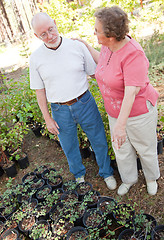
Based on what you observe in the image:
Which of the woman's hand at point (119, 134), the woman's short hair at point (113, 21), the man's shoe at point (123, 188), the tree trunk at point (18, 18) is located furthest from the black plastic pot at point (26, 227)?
the tree trunk at point (18, 18)

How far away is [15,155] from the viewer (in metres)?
3.46

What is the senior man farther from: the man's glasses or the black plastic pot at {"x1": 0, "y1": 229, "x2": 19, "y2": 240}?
the black plastic pot at {"x1": 0, "y1": 229, "x2": 19, "y2": 240}

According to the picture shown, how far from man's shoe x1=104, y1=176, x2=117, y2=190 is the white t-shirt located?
3.94ft

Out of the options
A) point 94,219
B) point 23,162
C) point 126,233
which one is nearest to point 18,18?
point 23,162

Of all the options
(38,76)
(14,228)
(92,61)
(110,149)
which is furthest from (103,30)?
(14,228)

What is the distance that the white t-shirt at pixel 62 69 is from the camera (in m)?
1.95

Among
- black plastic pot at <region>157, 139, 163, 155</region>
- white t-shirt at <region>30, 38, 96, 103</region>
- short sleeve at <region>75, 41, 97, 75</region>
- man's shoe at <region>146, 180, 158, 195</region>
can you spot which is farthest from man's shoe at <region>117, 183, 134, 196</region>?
short sleeve at <region>75, 41, 97, 75</region>

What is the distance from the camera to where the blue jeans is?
214 cm

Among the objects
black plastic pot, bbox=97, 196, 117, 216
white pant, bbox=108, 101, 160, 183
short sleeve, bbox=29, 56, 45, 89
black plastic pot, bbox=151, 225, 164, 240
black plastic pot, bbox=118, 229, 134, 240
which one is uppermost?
short sleeve, bbox=29, 56, 45, 89

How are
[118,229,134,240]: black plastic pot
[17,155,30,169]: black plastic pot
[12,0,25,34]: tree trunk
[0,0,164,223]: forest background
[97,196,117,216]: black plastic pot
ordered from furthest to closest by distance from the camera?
[12,0,25,34]: tree trunk, [17,155,30,169]: black plastic pot, [0,0,164,223]: forest background, [97,196,117,216]: black plastic pot, [118,229,134,240]: black plastic pot

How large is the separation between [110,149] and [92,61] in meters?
1.18

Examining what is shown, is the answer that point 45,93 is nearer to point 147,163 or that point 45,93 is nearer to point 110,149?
point 110,149

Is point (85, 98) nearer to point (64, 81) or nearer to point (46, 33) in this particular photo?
point (64, 81)

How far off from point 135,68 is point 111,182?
1.60 m
